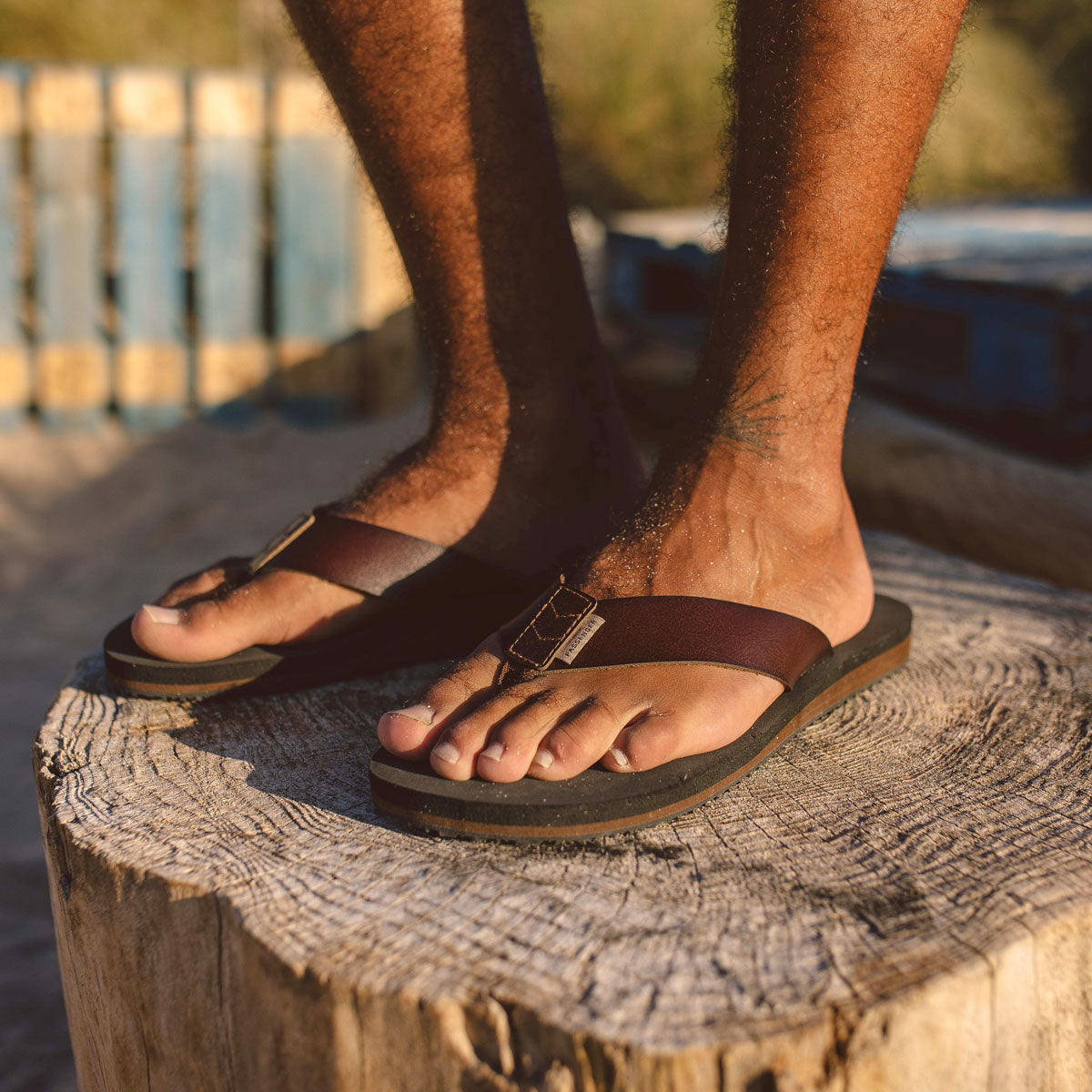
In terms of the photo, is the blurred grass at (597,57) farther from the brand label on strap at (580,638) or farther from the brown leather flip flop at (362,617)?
the brand label on strap at (580,638)

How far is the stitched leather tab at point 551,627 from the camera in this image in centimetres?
110

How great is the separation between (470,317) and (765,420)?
426 mm

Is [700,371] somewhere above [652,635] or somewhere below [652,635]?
above

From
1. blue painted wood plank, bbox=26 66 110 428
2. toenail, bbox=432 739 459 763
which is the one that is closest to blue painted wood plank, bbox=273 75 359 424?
blue painted wood plank, bbox=26 66 110 428

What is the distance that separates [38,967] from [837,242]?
1468mm

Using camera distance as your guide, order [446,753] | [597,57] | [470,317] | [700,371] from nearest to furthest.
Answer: [446,753] → [700,371] → [470,317] → [597,57]

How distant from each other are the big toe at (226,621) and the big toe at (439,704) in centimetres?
29

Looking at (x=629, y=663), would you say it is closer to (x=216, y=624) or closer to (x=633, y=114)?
(x=216, y=624)

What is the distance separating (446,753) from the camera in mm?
992

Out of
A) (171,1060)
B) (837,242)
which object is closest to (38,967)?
(171,1060)


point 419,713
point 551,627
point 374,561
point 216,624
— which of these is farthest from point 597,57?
point 419,713

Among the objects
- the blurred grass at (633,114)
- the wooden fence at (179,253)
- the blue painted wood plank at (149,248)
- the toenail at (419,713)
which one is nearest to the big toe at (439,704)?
the toenail at (419,713)

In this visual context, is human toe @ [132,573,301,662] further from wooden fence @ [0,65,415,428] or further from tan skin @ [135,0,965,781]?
wooden fence @ [0,65,415,428]

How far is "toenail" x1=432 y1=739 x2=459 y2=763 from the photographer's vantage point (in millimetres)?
988
